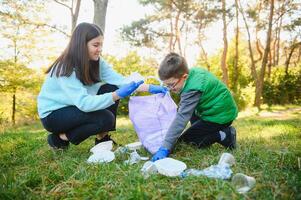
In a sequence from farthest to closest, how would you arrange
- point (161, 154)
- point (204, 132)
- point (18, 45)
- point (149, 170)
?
point (18, 45) < point (204, 132) < point (161, 154) < point (149, 170)

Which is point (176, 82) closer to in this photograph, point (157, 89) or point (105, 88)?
point (157, 89)

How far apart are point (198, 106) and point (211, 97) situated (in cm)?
15

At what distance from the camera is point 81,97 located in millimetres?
2674

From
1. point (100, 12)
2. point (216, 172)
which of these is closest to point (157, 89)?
point (216, 172)

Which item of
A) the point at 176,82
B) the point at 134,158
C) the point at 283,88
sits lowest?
the point at 283,88

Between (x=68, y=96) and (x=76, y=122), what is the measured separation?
0.83 feet

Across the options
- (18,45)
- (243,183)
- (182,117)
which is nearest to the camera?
(243,183)

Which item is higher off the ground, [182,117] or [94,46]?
[94,46]

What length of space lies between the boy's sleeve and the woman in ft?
1.32

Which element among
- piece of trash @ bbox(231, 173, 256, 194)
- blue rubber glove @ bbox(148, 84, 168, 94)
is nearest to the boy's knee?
blue rubber glove @ bbox(148, 84, 168, 94)

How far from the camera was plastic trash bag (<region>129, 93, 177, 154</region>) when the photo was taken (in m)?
2.82

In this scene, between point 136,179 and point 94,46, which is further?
point 94,46

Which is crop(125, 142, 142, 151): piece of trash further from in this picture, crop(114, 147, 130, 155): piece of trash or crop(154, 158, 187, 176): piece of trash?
crop(154, 158, 187, 176): piece of trash

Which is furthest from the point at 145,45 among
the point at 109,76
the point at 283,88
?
the point at 109,76
